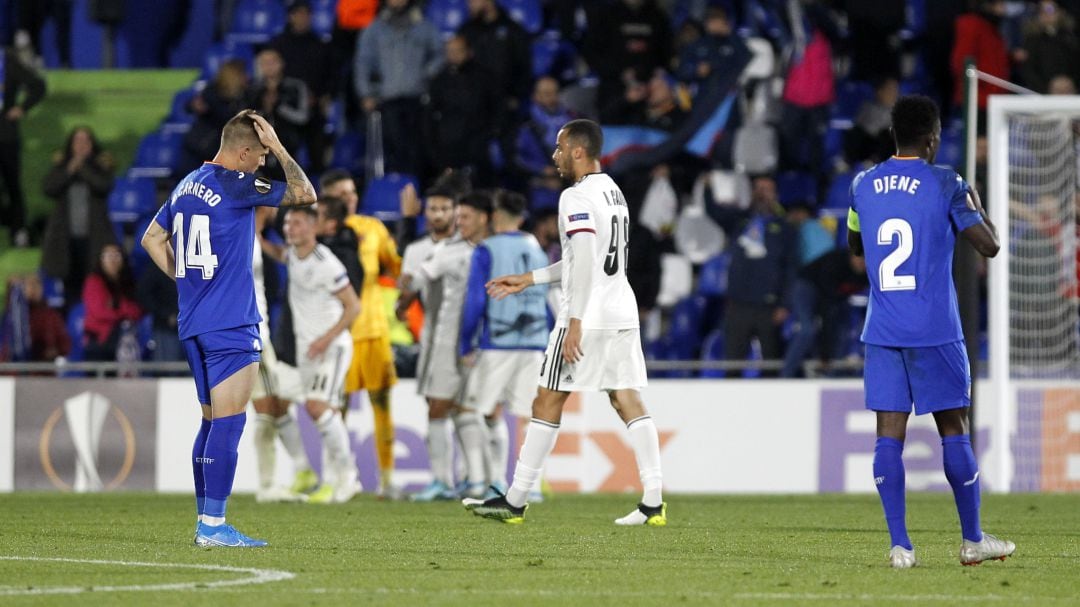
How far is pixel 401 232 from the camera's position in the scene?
1800 cm

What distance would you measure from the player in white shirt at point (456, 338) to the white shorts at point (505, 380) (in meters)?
0.18

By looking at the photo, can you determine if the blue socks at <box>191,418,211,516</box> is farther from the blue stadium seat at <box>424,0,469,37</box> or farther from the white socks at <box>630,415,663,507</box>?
the blue stadium seat at <box>424,0,469,37</box>

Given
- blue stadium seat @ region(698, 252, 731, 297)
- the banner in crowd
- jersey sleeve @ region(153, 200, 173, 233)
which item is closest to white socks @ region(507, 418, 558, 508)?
jersey sleeve @ region(153, 200, 173, 233)

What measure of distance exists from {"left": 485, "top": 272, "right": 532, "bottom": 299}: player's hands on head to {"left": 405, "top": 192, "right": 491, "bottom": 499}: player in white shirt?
379 cm

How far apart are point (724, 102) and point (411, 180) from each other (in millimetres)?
3512

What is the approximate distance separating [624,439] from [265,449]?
368 cm

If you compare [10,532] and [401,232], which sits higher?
[401,232]

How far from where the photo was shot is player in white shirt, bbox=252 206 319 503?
540 inches

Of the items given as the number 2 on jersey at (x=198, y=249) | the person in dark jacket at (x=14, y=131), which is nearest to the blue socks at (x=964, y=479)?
the number 2 on jersey at (x=198, y=249)

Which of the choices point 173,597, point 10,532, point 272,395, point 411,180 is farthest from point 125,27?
point 173,597

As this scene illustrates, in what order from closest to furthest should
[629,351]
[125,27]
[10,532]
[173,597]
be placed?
1. [173,597]
2. [10,532]
3. [629,351]
4. [125,27]

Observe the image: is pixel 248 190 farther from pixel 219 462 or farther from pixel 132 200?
pixel 132 200

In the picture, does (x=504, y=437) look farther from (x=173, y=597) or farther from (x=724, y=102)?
(x=173, y=597)

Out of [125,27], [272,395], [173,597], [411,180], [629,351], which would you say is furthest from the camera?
[125,27]
